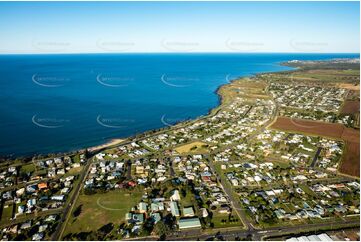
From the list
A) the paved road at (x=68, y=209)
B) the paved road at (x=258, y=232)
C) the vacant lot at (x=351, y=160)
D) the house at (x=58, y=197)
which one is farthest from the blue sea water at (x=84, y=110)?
the vacant lot at (x=351, y=160)

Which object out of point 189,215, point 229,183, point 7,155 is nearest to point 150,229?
point 189,215

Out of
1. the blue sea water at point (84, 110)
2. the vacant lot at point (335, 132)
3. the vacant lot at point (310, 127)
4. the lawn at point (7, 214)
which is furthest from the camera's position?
the vacant lot at point (310, 127)

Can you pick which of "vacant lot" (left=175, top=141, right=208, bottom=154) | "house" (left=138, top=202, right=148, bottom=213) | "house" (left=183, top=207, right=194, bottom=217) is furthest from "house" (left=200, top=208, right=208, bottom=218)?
"vacant lot" (left=175, top=141, right=208, bottom=154)

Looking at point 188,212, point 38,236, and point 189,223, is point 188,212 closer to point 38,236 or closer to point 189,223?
point 189,223

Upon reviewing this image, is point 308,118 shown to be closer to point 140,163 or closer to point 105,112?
point 140,163

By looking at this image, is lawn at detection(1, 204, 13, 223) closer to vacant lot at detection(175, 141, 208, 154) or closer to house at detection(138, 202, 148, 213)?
house at detection(138, 202, 148, 213)

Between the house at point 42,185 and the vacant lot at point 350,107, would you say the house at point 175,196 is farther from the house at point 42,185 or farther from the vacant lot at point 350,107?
the vacant lot at point 350,107

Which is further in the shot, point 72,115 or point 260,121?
point 72,115
